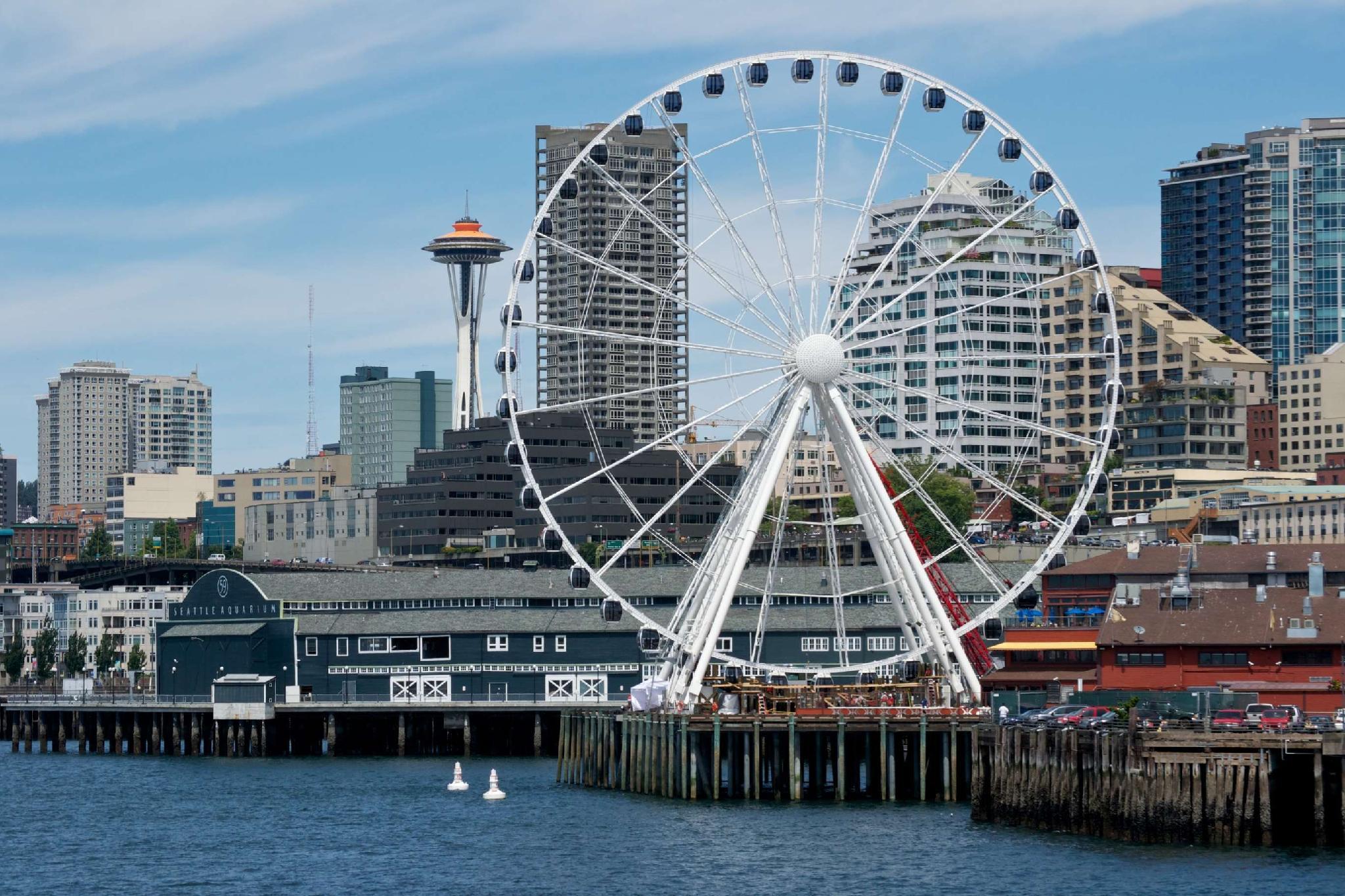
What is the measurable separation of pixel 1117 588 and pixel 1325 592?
17037 mm

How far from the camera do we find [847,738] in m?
108

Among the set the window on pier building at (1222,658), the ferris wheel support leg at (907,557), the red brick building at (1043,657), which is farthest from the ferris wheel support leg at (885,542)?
the red brick building at (1043,657)

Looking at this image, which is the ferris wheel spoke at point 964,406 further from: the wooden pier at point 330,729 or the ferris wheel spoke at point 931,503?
the wooden pier at point 330,729

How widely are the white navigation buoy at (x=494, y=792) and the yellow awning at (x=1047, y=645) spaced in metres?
25.7

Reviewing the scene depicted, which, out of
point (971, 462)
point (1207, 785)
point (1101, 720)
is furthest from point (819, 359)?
point (1207, 785)

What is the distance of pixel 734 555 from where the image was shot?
10775 centimetres

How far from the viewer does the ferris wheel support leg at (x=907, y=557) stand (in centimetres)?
10738

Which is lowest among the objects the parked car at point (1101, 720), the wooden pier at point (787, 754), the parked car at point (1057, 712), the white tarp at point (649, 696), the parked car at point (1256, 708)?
the wooden pier at point (787, 754)

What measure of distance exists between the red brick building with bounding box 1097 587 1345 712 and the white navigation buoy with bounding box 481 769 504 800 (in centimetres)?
2469

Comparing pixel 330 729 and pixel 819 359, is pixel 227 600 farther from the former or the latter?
pixel 819 359

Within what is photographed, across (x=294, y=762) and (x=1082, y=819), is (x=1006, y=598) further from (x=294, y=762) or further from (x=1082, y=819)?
(x=294, y=762)

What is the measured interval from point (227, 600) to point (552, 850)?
235 ft

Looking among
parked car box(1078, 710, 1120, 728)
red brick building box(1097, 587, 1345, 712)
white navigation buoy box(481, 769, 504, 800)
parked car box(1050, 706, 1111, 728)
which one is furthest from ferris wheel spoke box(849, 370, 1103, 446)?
white navigation buoy box(481, 769, 504, 800)

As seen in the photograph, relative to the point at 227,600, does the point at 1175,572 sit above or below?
above
